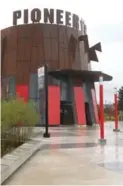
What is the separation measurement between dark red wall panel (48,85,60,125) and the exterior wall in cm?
297

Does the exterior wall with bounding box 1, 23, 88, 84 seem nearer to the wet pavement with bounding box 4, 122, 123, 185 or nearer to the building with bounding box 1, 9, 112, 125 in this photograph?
the building with bounding box 1, 9, 112, 125

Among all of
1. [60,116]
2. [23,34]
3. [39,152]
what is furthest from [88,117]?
[39,152]

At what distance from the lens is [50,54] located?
4216 centimetres

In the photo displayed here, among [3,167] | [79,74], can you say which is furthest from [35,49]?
[3,167]

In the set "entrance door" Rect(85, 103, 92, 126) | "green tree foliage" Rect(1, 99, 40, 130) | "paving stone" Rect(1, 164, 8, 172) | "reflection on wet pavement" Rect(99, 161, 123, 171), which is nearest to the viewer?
"paving stone" Rect(1, 164, 8, 172)

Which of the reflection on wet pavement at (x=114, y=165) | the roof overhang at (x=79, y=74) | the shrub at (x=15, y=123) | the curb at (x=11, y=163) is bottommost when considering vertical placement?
the reflection on wet pavement at (x=114, y=165)

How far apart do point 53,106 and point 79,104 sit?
126 inches

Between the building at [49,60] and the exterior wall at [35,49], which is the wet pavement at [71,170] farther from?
the exterior wall at [35,49]

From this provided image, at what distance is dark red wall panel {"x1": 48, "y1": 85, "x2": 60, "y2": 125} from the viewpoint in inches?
1604

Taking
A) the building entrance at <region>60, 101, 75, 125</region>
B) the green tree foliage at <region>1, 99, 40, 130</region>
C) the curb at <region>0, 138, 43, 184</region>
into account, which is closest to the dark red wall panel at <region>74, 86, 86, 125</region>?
the building entrance at <region>60, 101, 75, 125</region>

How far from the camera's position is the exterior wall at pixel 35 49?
42062mm

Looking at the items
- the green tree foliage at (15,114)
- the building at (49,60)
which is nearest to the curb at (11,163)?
the green tree foliage at (15,114)

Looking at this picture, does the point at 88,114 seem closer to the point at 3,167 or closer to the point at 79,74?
the point at 79,74

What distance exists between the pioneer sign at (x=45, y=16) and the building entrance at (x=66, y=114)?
31.2 feet
